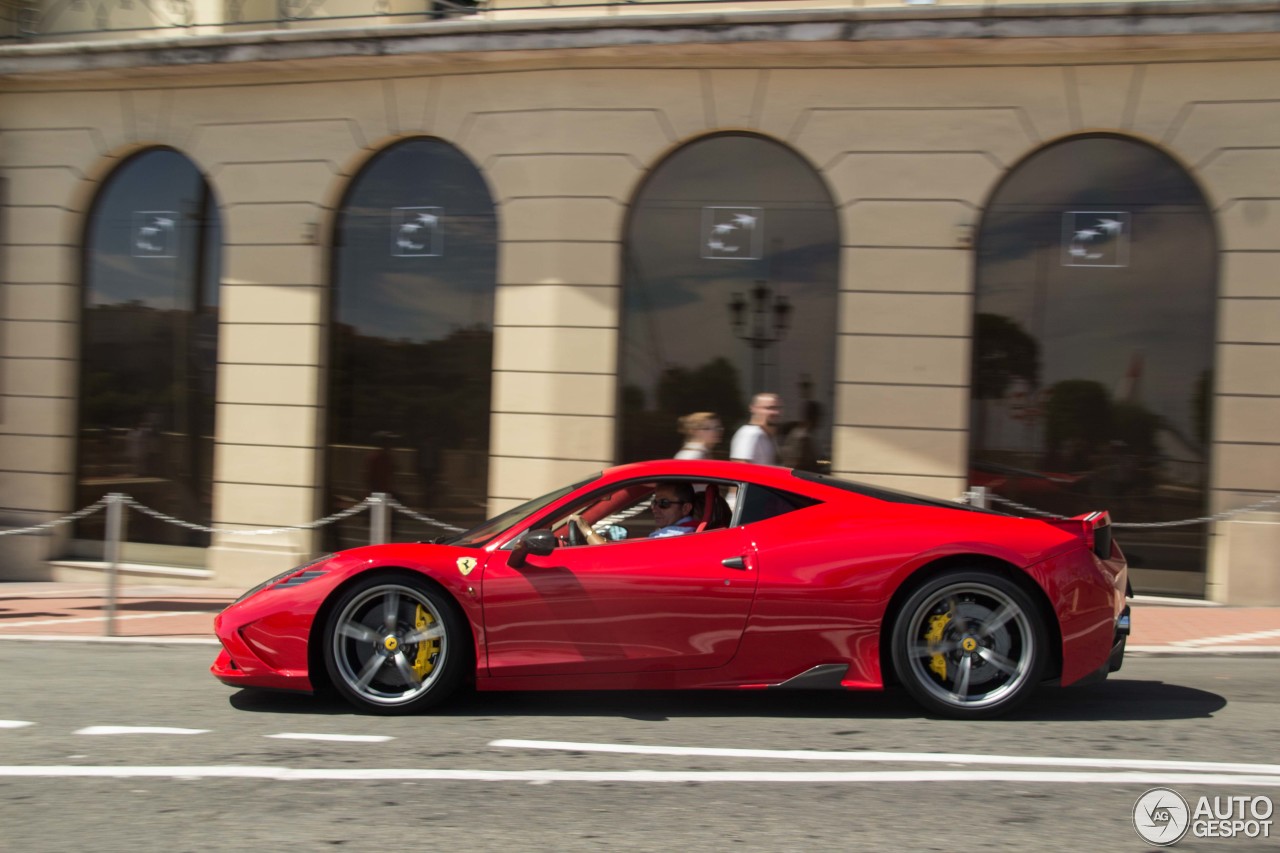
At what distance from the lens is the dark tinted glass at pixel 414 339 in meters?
12.2

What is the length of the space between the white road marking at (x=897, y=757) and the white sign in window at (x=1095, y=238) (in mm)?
7083

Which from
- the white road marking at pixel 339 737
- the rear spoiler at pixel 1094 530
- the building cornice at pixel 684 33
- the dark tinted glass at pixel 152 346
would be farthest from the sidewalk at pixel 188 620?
the building cornice at pixel 684 33

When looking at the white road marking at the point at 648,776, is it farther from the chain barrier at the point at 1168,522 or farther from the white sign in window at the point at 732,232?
the white sign in window at the point at 732,232

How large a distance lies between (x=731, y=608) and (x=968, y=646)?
1095mm

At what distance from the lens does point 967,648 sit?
18.1ft

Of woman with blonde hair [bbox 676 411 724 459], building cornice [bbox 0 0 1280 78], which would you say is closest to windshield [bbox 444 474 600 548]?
woman with blonde hair [bbox 676 411 724 459]

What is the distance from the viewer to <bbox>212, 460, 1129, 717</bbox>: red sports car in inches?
215

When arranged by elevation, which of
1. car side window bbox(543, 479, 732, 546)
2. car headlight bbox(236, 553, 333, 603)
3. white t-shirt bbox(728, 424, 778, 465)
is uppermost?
white t-shirt bbox(728, 424, 778, 465)

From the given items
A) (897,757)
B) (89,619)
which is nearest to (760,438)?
(897,757)

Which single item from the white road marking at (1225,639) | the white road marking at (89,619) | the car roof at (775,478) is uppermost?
the car roof at (775,478)

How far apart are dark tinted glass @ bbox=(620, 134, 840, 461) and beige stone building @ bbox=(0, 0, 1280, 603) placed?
0.10 feet

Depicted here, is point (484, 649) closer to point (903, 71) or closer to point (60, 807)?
point (60, 807)

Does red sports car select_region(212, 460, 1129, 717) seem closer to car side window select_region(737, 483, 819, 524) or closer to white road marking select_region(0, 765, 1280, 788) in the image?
car side window select_region(737, 483, 819, 524)
